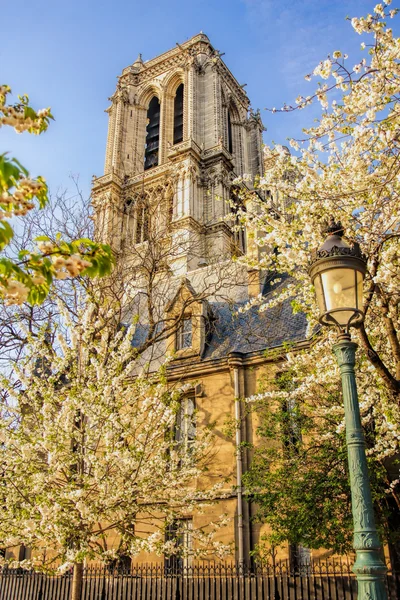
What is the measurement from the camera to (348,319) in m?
6.91

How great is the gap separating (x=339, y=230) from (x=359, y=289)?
3.38 feet

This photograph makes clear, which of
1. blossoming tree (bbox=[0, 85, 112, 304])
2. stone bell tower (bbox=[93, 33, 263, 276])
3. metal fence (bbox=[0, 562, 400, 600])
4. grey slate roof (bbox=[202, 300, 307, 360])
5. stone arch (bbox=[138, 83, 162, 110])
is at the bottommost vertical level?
metal fence (bbox=[0, 562, 400, 600])

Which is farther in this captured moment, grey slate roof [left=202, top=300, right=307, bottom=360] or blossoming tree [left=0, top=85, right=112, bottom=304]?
grey slate roof [left=202, top=300, right=307, bottom=360]

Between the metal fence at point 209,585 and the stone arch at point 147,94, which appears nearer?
the metal fence at point 209,585

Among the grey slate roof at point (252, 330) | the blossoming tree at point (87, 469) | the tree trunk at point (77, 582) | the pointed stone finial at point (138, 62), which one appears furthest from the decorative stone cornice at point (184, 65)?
the tree trunk at point (77, 582)

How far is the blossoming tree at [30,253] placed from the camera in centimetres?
496

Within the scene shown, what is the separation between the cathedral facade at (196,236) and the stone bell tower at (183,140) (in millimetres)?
146

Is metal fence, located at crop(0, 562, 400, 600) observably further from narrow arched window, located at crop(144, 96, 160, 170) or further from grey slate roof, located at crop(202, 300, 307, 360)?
narrow arched window, located at crop(144, 96, 160, 170)

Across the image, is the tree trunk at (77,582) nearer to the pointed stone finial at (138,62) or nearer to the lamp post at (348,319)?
the lamp post at (348,319)

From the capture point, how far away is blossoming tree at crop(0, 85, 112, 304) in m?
4.96

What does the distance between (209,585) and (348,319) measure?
32.5ft

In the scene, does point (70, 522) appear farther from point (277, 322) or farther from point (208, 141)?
point (208, 141)

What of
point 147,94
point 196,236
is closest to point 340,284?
point 196,236

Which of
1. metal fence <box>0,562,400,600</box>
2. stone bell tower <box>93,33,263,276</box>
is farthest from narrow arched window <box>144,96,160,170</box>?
metal fence <box>0,562,400,600</box>
